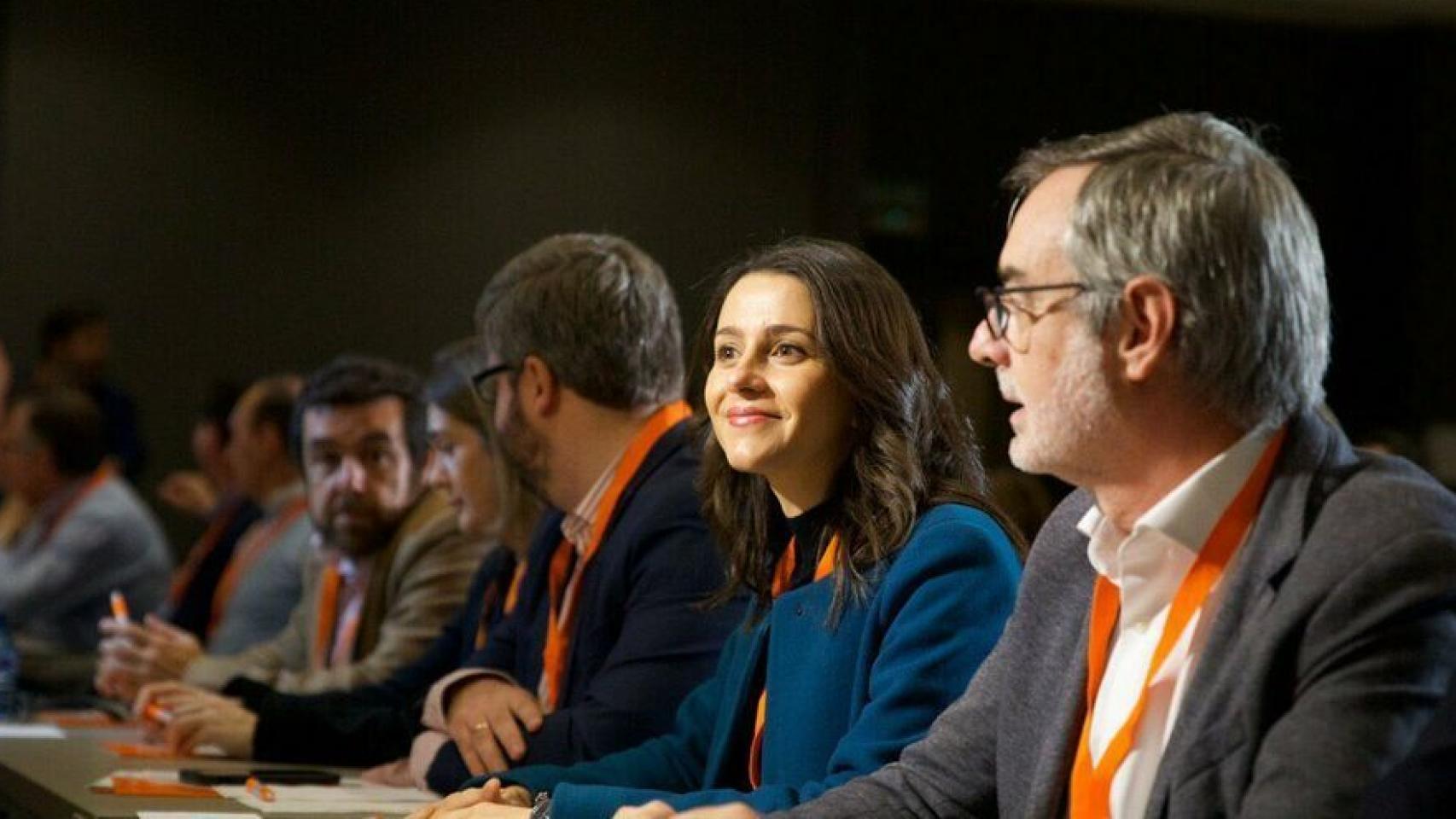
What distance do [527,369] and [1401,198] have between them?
7268 millimetres

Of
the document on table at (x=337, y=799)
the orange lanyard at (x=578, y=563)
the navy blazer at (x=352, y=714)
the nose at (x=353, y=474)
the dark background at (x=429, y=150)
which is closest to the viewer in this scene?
the document on table at (x=337, y=799)

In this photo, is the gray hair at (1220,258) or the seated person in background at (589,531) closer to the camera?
the gray hair at (1220,258)

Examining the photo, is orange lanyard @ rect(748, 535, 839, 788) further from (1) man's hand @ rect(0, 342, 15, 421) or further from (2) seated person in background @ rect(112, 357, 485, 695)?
(1) man's hand @ rect(0, 342, 15, 421)

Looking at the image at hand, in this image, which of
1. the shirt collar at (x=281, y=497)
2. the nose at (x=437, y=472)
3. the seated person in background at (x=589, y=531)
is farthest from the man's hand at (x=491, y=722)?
the shirt collar at (x=281, y=497)

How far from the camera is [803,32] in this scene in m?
8.52

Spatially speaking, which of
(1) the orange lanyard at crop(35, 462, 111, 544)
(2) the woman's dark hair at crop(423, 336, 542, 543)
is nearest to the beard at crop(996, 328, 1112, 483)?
(2) the woman's dark hair at crop(423, 336, 542, 543)

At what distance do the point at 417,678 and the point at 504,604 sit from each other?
32 cm

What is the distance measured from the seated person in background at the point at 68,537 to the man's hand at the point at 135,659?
5.14 ft

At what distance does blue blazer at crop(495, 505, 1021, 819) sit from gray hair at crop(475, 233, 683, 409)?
0.70 metres

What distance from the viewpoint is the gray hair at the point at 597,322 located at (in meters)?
3.30

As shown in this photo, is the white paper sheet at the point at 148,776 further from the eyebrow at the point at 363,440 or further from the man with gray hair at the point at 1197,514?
the man with gray hair at the point at 1197,514

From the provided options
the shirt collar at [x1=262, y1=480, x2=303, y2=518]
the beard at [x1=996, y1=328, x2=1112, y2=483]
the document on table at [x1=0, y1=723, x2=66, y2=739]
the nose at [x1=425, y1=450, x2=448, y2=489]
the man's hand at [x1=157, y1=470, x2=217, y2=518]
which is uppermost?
→ the beard at [x1=996, y1=328, x2=1112, y2=483]

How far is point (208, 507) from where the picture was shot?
7953 millimetres

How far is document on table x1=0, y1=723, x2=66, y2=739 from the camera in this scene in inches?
155
